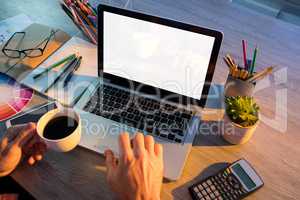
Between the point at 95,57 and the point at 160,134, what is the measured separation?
389mm

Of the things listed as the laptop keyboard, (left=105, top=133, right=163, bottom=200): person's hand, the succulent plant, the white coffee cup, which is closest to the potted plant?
the succulent plant

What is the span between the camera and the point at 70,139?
2.15ft

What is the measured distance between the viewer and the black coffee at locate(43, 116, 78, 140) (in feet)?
2.19

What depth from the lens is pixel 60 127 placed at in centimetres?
68

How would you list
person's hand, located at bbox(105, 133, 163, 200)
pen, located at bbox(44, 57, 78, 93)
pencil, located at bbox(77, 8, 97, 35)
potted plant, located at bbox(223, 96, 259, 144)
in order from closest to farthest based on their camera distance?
person's hand, located at bbox(105, 133, 163, 200), potted plant, located at bbox(223, 96, 259, 144), pen, located at bbox(44, 57, 78, 93), pencil, located at bbox(77, 8, 97, 35)

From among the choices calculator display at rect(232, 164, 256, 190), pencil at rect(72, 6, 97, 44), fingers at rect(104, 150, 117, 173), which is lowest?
calculator display at rect(232, 164, 256, 190)

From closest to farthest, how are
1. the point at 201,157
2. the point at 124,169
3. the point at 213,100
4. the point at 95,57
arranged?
the point at 124,169, the point at 201,157, the point at 213,100, the point at 95,57

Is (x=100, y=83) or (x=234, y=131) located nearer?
(x=234, y=131)

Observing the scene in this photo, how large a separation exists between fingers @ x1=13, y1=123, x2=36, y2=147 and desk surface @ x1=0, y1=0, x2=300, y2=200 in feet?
0.22

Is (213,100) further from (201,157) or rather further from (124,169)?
(124,169)

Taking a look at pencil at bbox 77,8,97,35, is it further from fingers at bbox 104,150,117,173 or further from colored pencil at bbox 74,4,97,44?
fingers at bbox 104,150,117,173

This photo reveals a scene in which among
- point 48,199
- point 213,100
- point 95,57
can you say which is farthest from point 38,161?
point 213,100

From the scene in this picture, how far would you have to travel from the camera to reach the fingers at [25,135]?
681mm

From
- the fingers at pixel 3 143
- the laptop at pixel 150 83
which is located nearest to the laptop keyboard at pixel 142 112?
the laptop at pixel 150 83
